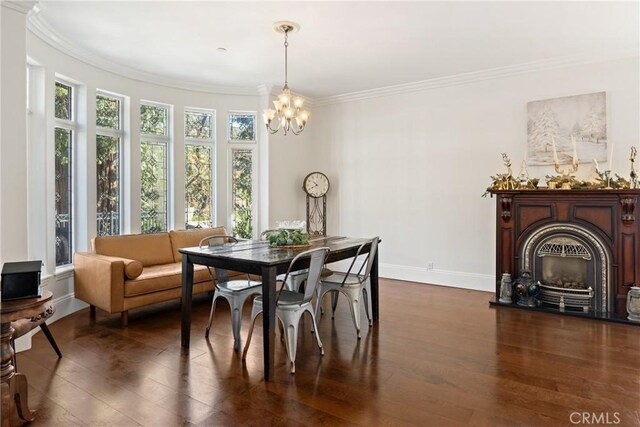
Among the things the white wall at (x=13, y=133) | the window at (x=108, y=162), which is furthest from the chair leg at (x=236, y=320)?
the window at (x=108, y=162)

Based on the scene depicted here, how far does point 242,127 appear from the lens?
6.30 metres

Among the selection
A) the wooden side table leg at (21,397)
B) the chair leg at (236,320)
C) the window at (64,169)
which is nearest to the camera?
the wooden side table leg at (21,397)

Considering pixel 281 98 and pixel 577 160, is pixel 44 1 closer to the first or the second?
pixel 281 98

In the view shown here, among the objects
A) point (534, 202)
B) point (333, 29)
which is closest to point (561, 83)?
point (534, 202)

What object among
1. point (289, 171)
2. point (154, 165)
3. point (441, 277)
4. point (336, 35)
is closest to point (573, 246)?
point (441, 277)

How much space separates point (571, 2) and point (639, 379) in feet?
10.1

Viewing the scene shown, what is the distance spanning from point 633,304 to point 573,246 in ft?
2.57

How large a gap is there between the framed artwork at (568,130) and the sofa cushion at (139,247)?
192 inches

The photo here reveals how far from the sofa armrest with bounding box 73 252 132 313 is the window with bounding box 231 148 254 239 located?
7.55 ft

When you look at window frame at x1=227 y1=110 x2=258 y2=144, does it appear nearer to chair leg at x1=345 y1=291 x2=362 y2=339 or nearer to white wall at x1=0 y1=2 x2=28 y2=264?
Answer: white wall at x1=0 y1=2 x2=28 y2=264

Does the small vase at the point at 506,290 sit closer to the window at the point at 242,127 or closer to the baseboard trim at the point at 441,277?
the baseboard trim at the point at 441,277

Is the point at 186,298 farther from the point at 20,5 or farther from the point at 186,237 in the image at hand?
the point at 20,5

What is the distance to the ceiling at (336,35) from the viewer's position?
136 inches

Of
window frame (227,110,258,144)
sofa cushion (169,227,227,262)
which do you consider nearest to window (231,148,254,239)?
window frame (227,110,258,144)
